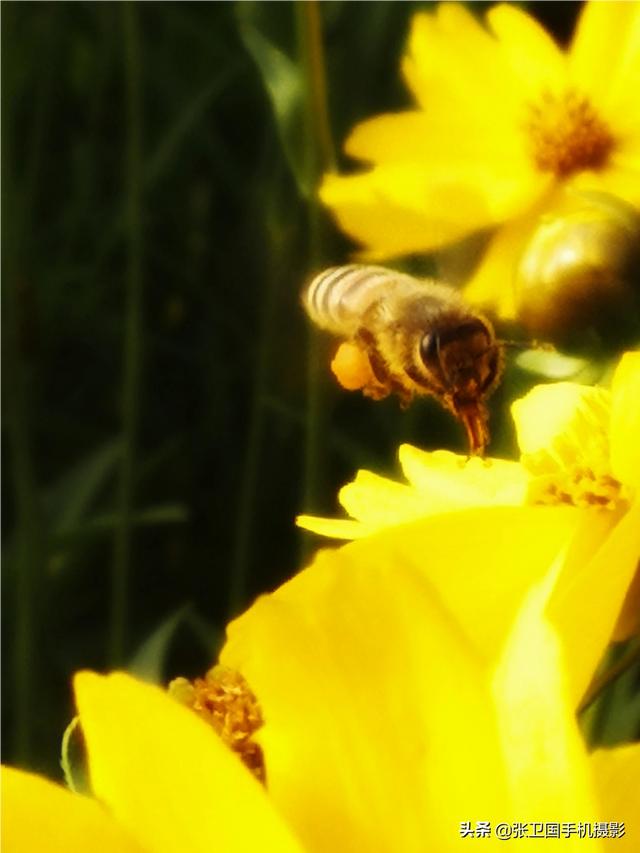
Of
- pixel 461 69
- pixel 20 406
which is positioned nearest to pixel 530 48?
pixel 461 69

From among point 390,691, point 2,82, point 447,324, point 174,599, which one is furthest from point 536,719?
point 2,82

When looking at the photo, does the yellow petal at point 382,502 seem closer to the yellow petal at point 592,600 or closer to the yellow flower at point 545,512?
the yellow flower at point 545,512

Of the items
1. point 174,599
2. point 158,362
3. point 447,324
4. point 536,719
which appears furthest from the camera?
point 158,362

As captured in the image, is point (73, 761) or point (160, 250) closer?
point (73, 761)

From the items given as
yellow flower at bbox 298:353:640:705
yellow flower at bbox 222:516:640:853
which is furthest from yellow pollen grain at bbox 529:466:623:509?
yellow flower at bbox 222:516:640:853

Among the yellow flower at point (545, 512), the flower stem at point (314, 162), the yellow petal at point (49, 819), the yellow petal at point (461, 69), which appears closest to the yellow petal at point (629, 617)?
the yellow flower at point (545, 512)

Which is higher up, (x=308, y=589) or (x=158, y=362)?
(x=158, y=362)

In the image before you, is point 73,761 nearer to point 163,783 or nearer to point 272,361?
point 163,783

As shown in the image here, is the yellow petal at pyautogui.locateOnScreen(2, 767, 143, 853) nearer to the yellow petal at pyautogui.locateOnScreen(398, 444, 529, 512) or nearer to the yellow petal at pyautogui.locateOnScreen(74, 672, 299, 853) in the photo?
the yellow petal at pyautogui.locateOnScreen(74, 672, 299, 853)
